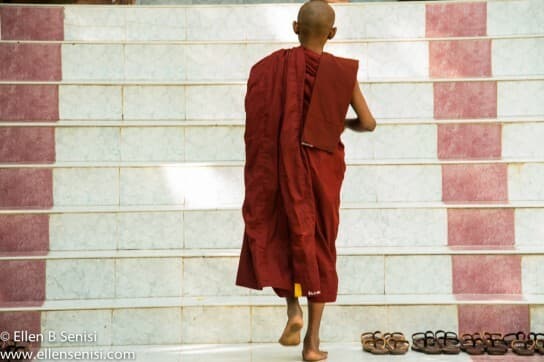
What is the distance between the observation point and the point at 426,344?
4.81m

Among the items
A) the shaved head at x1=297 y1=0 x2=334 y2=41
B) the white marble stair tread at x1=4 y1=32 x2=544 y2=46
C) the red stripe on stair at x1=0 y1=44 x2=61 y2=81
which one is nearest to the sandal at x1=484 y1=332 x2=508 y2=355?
the shaved head at x1=297 y1=0 x2=334 y2=41

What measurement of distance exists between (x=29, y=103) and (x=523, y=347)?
2788 millimetres

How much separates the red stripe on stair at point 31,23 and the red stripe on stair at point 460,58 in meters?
2.05

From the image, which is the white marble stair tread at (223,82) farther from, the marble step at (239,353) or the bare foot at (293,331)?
the bare foot at (293,331)

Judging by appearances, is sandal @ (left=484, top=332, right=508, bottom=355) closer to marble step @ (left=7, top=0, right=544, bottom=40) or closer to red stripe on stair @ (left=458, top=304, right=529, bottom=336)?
red stripe on stair @ (left=458, top=304, right=529, bottom=336)

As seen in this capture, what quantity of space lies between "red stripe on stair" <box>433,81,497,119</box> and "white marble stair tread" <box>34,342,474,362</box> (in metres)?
1.49

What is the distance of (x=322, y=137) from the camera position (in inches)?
178

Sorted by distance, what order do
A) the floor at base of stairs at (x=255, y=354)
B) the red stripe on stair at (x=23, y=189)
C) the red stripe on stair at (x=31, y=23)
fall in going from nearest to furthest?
the floor at base of stairs at (x=255, y=354) → the red stripe on stair at (x=23, y=189) → the red stripe on stair at (x=31, y=23)

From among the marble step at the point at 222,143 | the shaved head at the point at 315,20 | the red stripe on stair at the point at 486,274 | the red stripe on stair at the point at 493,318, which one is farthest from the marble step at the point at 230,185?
the shaved head at the point at 315,20

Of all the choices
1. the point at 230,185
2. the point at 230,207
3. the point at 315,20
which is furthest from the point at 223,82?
the point at 315,20

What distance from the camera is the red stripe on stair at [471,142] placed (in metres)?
5.65

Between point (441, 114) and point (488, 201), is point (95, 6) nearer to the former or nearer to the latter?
point (441, 114)

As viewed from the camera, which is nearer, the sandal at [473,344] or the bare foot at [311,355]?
the bare foot at [311,355]

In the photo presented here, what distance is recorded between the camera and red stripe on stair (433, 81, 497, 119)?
5.82m
